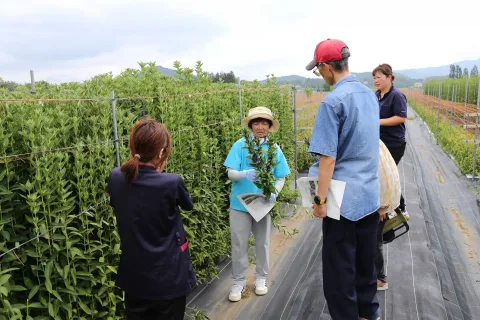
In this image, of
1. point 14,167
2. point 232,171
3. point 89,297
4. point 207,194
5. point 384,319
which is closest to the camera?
point 14,167

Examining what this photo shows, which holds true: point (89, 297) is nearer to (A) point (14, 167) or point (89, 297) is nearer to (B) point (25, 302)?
(B) point (25, 302)

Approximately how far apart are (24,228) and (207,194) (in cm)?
216

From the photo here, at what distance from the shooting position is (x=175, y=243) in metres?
2.25

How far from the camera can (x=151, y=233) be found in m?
2.17

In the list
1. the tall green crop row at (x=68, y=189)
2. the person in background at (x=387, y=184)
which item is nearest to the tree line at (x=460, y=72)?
the person in background at (x=387, y=184)

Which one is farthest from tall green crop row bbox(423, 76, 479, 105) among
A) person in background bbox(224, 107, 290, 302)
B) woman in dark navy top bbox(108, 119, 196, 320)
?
woman in dark navy top bbox(108, 119, 196, 320)

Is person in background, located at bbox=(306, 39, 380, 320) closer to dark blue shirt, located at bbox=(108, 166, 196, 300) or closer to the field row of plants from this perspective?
dark blue shirt, located at bbox=(108, 166, 196, 300)

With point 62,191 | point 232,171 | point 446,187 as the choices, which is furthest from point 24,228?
point 446,187

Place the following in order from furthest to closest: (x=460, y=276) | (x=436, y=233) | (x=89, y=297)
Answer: (x=436, y=233) < (x=460, y=276) < (x=89, y=297)

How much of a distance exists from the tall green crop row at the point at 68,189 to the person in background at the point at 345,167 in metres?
1.42

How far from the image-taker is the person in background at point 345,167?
2734mm

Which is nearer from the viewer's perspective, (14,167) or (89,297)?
(14,167)

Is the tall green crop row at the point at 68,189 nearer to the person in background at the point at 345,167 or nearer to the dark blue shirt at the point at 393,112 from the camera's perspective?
the person in background at the point at 345,167

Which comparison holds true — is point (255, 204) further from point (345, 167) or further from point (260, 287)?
point (345, 167)
